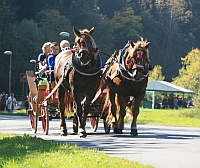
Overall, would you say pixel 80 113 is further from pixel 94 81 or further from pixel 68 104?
pixel 68 104

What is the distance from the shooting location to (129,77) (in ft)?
56.2

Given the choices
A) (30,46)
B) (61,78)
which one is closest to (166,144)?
(61,78)

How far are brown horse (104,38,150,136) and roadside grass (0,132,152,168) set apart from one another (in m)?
3.42

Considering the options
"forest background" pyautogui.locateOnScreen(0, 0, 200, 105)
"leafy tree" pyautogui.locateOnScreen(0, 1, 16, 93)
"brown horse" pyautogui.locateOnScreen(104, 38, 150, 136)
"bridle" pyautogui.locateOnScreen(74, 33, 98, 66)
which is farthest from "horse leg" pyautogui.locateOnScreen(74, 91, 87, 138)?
"leafy tree" pyautogui.locateOnScreen(0, 1, 16, 93)

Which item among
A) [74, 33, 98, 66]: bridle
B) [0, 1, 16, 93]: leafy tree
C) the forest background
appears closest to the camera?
[74, 33, 98, 66]: bridle

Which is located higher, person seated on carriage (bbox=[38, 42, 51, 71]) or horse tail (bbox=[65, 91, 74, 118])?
person seated on carriage (bbox=[38, 42, 51, 71])

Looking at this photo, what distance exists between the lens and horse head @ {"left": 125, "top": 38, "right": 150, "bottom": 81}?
16688 millimetres

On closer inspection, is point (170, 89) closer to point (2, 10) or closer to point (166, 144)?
point (2, 10)

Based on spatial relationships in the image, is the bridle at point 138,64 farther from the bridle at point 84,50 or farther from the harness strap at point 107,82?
the bridle at point 84,50

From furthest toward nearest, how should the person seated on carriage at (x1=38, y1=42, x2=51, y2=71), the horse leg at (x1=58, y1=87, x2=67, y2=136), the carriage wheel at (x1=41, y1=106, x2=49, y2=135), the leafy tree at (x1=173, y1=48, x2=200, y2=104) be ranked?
the leafy tree at (x1=173, y1=48, x2=200, y2=104)
the person seated on carriage at (x1=38, y1=42, x2=51, y2=71)
the carriage wheel at (x1=41, y1=106, x2=49, y2=135)
the horse leg at (x1=58, y1=87, x2=67, y2=136)

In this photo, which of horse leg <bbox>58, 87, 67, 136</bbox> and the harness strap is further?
horse leg <bbox>58, 87, 67, 136</bbox>

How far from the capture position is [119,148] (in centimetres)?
1419

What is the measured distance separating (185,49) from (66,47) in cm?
9161

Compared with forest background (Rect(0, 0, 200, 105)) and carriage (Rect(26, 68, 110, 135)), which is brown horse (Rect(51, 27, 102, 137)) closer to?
carriage (Rect(26, 68, 110, 135))
